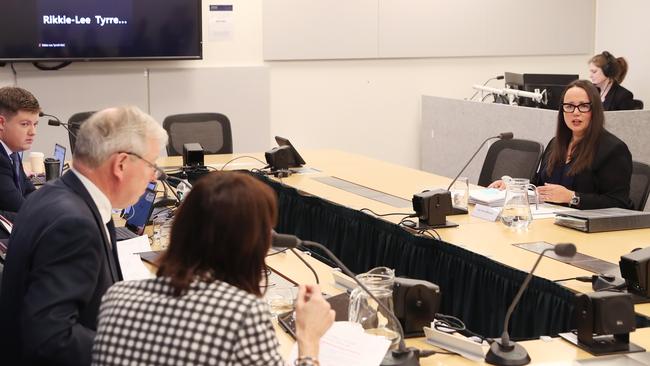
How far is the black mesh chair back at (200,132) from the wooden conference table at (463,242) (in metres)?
1.28

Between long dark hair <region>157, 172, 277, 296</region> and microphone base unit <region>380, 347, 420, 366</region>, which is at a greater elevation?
long dark hair <region>157, 172, 277, 296</region>

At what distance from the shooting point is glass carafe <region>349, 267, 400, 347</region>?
2244 millimetres

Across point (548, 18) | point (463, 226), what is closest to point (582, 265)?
point (463, 226)

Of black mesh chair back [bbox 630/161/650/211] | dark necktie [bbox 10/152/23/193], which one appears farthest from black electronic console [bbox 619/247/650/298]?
dark necktie [bbox 10/152/23/193]

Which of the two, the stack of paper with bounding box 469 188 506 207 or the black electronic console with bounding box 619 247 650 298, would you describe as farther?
the stack of paper with bounding box 469 188 506 207

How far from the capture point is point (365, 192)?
14.6ft

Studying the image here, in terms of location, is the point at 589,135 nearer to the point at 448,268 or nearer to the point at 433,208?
the point at 433,208

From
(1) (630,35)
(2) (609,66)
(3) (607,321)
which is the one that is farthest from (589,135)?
(1) (630,35)

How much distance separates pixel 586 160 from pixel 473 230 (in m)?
0.94

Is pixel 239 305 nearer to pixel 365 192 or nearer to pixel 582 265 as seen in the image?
pixel 582 265

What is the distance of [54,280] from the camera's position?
189cm

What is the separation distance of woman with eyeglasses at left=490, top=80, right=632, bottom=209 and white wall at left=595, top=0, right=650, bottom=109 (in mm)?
4235

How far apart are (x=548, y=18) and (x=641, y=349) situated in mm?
6567

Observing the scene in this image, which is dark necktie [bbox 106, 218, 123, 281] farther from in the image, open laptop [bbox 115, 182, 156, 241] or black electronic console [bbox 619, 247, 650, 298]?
black electronic console [bbox 619, 247, 650, 298]
